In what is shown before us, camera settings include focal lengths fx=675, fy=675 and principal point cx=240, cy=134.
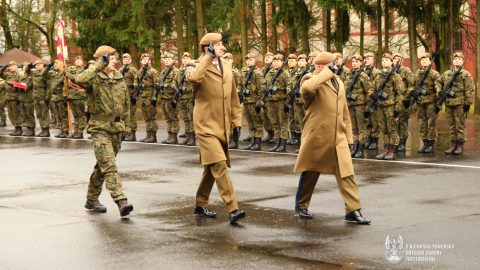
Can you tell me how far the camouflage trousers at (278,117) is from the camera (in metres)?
14.5

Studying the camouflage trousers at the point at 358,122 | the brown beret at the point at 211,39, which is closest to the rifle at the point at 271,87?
the camouflage trousers at the point at 358,122

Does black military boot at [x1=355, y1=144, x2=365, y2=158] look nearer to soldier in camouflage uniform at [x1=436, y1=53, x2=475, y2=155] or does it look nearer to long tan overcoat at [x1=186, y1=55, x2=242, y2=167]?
soldier in camouflage uniform at [x1=436, y1=53, x2=475, y2=155]

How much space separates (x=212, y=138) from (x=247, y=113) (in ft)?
27.4

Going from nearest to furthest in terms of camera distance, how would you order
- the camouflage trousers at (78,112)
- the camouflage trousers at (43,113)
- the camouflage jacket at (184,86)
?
the camouflage jacket at (184,86) < the camouflage trousers at (78,112) < the camouflage trousers at (43,113)

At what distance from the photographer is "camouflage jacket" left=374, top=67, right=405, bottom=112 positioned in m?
13.2

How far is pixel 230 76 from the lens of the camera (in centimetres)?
767

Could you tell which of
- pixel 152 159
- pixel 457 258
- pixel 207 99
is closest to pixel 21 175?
pixel 152 159

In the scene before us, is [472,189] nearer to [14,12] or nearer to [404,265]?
[404,265]

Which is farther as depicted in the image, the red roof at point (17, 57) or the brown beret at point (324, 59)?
the red roof at point (17, 57)

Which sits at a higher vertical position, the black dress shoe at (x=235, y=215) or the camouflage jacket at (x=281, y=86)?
the camouflage jacket at (x=281, y=86)

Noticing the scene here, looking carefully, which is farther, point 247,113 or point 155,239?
point 247,113

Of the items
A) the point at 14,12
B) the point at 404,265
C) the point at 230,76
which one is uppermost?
the point at 14,12

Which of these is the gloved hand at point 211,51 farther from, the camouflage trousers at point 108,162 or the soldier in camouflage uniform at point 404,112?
the soldier in camouflage uniform at point 404,112

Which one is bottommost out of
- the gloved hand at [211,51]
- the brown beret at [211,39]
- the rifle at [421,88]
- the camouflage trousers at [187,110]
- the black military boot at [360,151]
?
the black military boot at [360,151]
